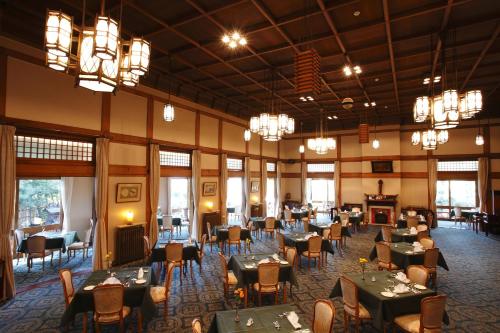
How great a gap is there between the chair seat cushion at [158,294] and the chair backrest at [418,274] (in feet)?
15.9

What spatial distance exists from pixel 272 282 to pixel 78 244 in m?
7.42

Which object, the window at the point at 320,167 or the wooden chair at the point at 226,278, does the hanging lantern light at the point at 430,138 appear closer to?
the wooden chair at the point at 226,278

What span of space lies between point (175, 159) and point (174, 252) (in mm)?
4682

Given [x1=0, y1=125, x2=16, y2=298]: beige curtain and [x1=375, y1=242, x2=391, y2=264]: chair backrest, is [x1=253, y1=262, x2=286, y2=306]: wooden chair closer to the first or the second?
[x1=375, y1=242, x2=391, y2=264]: chair backrest

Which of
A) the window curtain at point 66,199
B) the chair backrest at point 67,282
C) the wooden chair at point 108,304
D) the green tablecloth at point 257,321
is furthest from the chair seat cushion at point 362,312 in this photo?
the window curtain at point 66,199

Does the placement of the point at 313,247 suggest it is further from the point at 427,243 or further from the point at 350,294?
the point at 350,294

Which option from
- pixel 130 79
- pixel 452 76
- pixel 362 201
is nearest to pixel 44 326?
pixel 130 79

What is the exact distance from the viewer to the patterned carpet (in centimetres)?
549

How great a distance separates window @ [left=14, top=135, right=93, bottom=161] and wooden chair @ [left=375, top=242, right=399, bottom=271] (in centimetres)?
853

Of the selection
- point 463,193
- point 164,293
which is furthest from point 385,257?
point 463,193

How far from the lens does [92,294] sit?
4984 millimetres

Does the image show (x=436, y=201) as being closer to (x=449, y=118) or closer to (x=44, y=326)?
(x=449, y=118)

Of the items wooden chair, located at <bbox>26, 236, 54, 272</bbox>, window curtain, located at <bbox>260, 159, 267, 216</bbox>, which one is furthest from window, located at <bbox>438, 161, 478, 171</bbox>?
wooden chair, located at <bbox>26, 236, 54, 272</bbox>

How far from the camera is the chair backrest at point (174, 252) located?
25.7 feet
